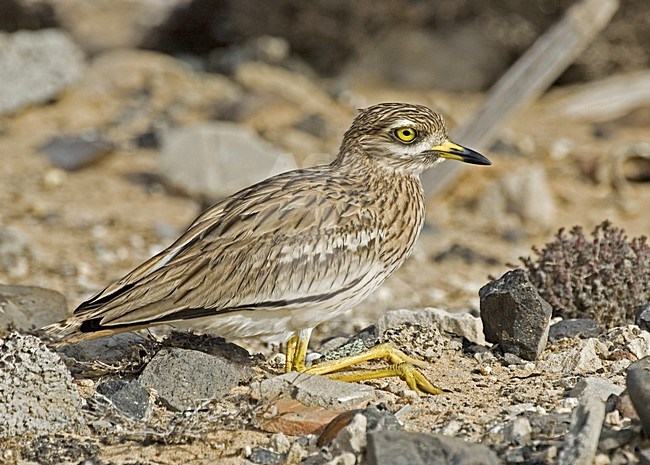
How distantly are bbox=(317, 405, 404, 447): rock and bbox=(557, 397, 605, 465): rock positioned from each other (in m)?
0.75

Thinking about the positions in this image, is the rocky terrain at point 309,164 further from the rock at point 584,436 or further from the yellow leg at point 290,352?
the yellow leg at point 290,352

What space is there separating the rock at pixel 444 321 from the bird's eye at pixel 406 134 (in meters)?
0.99

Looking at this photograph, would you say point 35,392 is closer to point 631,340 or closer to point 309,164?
point 631,340

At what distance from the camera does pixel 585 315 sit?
6.39 meters

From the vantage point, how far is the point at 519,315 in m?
5.67

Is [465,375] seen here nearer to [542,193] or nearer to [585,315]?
[585,315]

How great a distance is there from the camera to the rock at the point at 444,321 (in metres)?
6.11

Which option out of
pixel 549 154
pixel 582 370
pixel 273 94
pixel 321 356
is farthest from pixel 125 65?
pixel 582 370

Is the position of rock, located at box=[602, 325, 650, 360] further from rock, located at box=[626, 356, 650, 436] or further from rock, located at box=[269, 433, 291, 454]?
rock, located at box=[269, 433, 291, 454]

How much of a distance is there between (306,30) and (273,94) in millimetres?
1648

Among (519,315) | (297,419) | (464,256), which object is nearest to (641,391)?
(519,315)

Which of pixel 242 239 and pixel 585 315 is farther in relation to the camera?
pixel 585 315

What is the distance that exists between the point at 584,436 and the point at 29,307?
3.65 meters

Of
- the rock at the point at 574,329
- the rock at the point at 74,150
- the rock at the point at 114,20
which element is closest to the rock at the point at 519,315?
the rock at the point at 574,329
